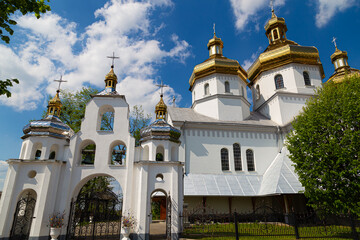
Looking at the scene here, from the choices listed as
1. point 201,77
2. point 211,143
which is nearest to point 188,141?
point 211,143

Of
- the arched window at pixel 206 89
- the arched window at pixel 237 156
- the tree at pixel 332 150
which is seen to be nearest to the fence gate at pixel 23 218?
the tree at pixel 332 150

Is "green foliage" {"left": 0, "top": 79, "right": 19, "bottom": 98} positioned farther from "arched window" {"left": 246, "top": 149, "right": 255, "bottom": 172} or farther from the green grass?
"arched window" {"left": 246, "top": 149, "right": 255, "bottom": 172}

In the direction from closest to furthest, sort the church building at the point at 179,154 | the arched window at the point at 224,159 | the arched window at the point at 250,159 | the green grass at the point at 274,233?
the church building at the point at 179,154 → the green grass at the point at 274,233 → the arched window at the point at 224,159 → the arched window at the point at 250,159

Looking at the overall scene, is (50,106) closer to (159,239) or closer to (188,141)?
(159,239)

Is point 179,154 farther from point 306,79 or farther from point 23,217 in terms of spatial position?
point 306,79

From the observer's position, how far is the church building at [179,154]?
10016 millimetres

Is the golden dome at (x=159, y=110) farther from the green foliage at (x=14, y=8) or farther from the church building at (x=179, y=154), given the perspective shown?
the green foliage at (x=14, y=8)

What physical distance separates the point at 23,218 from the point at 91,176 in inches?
125

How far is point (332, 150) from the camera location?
11102mm

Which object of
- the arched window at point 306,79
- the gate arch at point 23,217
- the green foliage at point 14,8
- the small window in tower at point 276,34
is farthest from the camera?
the small window in tower at point 276,34

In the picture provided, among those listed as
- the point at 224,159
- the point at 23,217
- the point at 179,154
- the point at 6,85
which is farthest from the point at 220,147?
the point at 6,85

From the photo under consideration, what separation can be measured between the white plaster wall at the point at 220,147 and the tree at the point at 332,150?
254 inches

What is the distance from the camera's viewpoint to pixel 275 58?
2283 centimetres

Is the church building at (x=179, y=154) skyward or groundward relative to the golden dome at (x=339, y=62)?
groundward
